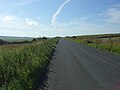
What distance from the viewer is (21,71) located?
10562mm

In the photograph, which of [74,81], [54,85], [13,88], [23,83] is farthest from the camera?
[74,81]

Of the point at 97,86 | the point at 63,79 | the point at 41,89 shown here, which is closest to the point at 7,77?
the point at 41,89

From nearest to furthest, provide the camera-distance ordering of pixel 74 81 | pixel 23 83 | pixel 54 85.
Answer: pixel 23 83 < pixel 54 85 < pixel 74 81

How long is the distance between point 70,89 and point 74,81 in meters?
1.61

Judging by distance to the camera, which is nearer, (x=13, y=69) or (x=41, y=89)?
(x=41, y=89)

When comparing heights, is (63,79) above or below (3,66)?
below

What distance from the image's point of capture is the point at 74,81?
10297mm

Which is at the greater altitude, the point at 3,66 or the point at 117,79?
the point at 3,66

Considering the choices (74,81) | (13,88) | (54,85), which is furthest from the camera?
(74,81)

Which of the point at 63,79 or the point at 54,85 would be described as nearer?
the point at 54,85

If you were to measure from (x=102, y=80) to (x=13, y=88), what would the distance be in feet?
14.2

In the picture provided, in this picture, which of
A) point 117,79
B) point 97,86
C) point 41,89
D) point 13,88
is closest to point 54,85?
point 41,89

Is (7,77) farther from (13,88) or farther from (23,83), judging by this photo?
(13,88)

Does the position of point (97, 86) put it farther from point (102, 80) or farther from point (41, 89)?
point (41, 89)
